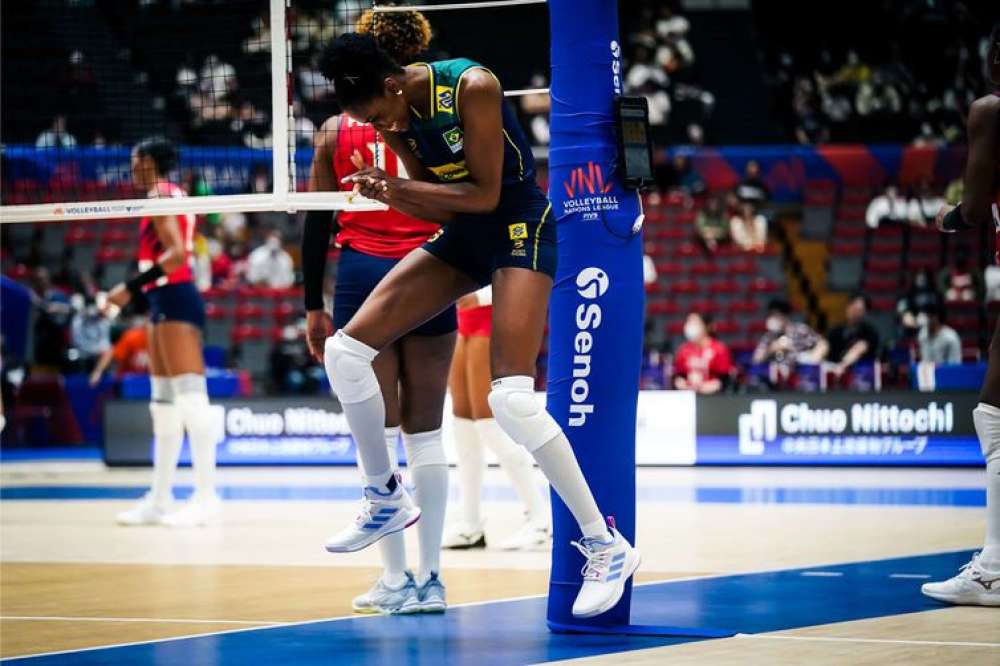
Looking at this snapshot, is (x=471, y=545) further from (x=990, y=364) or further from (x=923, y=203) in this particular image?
(x=923, y=203)

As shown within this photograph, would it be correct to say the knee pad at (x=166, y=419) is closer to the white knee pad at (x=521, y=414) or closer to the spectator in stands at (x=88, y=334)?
the white knee pad at (x=521, y=414)

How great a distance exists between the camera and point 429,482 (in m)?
6.23

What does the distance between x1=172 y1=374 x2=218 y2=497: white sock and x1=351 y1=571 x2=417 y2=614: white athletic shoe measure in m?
4.32

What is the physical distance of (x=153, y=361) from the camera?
10289 millimetres

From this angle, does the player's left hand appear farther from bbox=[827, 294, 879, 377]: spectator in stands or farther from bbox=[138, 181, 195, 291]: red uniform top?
bbox=[827, 294, 879, 377]: spectator in stands

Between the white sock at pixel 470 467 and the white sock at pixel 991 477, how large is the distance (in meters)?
3.06

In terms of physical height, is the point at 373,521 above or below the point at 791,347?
below

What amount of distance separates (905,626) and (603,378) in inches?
53.5

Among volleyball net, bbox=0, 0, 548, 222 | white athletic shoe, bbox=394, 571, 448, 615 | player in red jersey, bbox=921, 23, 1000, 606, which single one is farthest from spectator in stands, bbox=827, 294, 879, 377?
white athletic shoe, bbox=394, 571, 448, 615

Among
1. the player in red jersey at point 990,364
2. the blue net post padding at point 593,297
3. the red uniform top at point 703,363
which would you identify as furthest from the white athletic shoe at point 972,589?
the red uniform top at point 703,363

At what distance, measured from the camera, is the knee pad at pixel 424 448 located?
6246mm

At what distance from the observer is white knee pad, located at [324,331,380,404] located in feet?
17.9

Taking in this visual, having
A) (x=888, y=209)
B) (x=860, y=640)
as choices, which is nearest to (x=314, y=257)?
(x=860, y=640)

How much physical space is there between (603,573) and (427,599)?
40.0 inches
